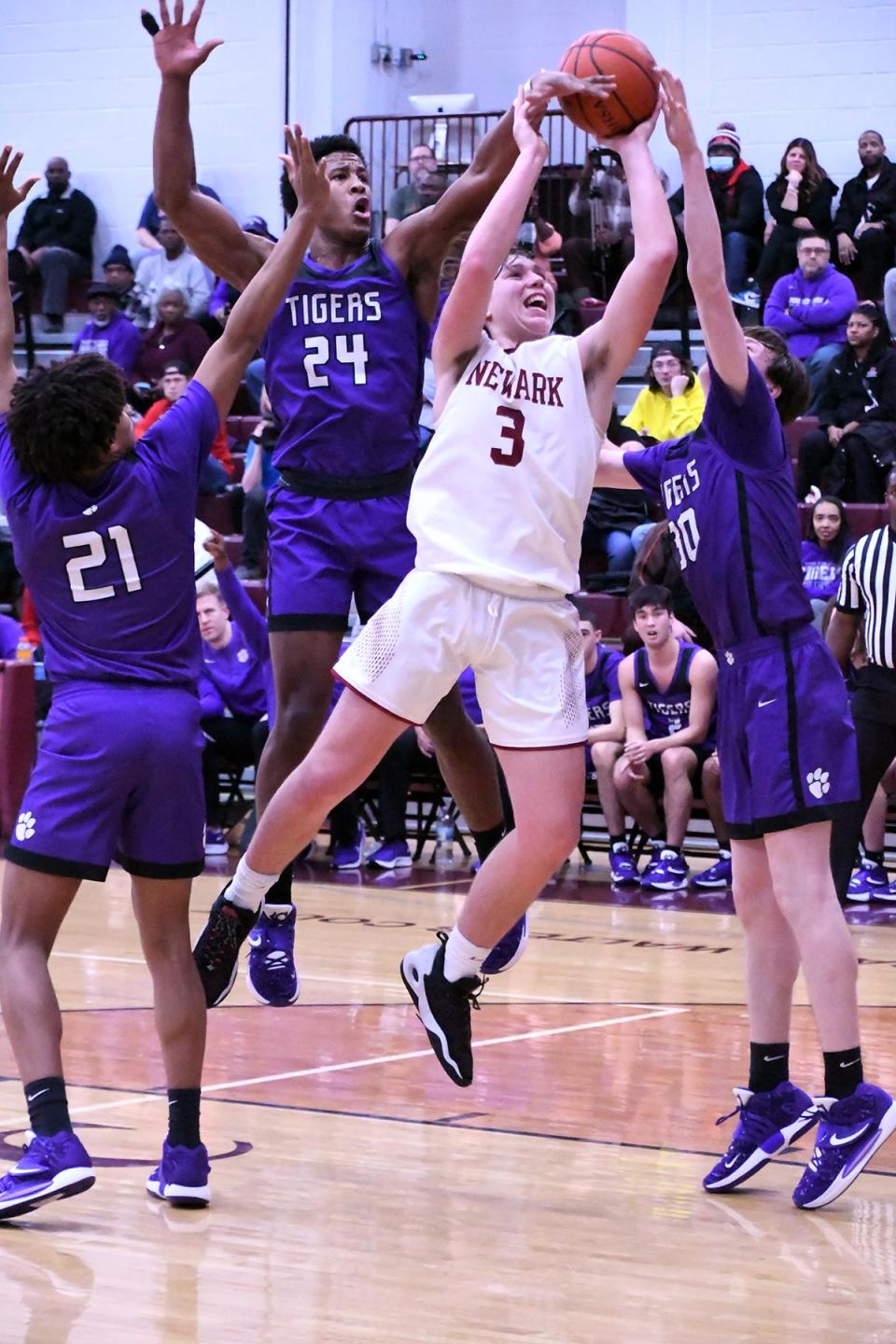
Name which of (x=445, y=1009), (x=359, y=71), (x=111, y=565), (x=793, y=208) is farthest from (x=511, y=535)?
(x=359, y=71)

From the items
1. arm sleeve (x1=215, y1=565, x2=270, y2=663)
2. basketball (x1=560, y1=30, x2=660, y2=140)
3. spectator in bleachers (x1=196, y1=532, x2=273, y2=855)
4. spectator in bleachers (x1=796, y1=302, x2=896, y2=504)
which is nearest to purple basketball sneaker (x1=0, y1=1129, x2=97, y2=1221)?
basketball (x1=560, y1=30, x2=660, y2=140)

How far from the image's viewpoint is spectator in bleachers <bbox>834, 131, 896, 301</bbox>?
531 inches

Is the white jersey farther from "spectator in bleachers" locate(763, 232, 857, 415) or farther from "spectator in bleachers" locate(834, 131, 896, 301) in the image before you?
"spectator in bleachers" locate(834, 131, 896, 301)

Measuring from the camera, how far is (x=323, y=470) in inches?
202

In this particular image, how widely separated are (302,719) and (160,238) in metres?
11.8

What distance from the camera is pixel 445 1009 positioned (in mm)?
4660

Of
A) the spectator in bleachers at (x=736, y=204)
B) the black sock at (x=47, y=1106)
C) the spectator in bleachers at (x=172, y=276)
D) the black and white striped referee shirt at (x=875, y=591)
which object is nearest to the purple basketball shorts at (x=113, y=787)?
the black sock at (x=47, y=1106)

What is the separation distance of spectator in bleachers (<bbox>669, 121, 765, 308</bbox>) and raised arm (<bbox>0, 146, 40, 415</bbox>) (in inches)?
401

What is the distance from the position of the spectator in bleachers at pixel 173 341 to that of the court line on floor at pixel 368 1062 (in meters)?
9.59

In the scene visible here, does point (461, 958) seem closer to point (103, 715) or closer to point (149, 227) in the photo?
point (103, 715)

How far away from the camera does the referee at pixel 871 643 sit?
7.76 m

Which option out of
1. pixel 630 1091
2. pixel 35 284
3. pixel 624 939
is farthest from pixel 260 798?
pixel 35 284

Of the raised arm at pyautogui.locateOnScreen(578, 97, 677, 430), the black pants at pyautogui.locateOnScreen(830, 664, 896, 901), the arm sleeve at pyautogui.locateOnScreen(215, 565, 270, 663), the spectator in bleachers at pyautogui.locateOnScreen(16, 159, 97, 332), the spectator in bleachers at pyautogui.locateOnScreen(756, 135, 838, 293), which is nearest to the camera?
the raised arm at pyautogui.locateOnScreen(578, 97, 677, 430)

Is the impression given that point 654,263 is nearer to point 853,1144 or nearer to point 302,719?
point 302,719
